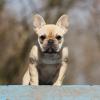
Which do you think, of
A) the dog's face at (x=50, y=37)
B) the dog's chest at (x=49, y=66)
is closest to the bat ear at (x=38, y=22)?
the dog's face at (x=50, y=37)

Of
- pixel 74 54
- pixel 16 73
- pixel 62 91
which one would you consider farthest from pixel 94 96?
pixel 74 54

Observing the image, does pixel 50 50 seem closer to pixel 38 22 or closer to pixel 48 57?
pixel 48 57

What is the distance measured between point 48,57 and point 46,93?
0.34 m

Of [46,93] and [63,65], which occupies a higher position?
[63,65]

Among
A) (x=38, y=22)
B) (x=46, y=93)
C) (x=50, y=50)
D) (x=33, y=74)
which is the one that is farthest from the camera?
(x=38, y=22)

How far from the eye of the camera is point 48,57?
14.1ft

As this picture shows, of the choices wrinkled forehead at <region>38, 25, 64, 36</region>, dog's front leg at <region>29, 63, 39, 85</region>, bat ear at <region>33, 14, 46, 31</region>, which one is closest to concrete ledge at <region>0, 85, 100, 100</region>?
dog's front leg at <region>29, 63, 39, 85</region>

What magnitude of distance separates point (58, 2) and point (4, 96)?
25.0 feet

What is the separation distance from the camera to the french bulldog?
4.27 m

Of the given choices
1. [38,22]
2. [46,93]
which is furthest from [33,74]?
[38,22]

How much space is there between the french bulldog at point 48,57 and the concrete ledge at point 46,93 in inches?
10.9

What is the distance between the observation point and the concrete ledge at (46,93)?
160 inches

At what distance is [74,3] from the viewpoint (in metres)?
11.8

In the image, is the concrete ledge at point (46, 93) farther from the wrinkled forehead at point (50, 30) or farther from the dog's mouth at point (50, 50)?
the wrinkled forehead at point (50, 30)
